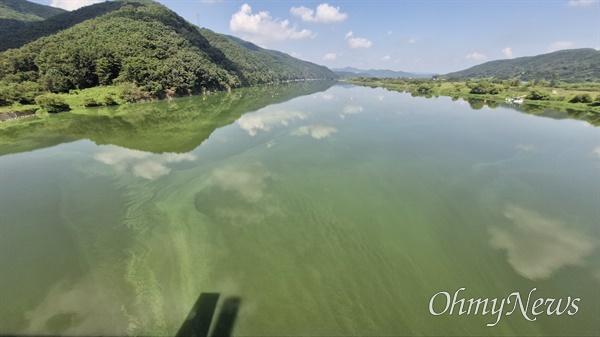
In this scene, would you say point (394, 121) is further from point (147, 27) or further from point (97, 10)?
point (97, 10)

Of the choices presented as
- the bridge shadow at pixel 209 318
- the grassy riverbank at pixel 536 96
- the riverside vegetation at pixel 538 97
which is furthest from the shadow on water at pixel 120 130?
the grassy riverbank at pixel 536 96

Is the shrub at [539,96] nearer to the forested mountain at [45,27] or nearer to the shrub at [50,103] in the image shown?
the shrub at [50,103]

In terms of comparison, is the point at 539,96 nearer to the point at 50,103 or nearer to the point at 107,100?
the point at 107,100

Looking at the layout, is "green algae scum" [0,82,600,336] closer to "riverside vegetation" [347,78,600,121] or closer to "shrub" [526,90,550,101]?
"riverside vegetation" [347,78,600,121]

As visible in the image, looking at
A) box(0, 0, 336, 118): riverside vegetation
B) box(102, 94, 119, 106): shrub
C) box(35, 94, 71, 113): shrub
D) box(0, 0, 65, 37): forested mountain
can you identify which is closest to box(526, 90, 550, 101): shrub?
box(0, 0, 336, 118): riverside vegetation

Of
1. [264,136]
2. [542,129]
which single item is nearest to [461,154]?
[264,136]

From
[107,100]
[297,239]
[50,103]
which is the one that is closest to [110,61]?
[107,100]
